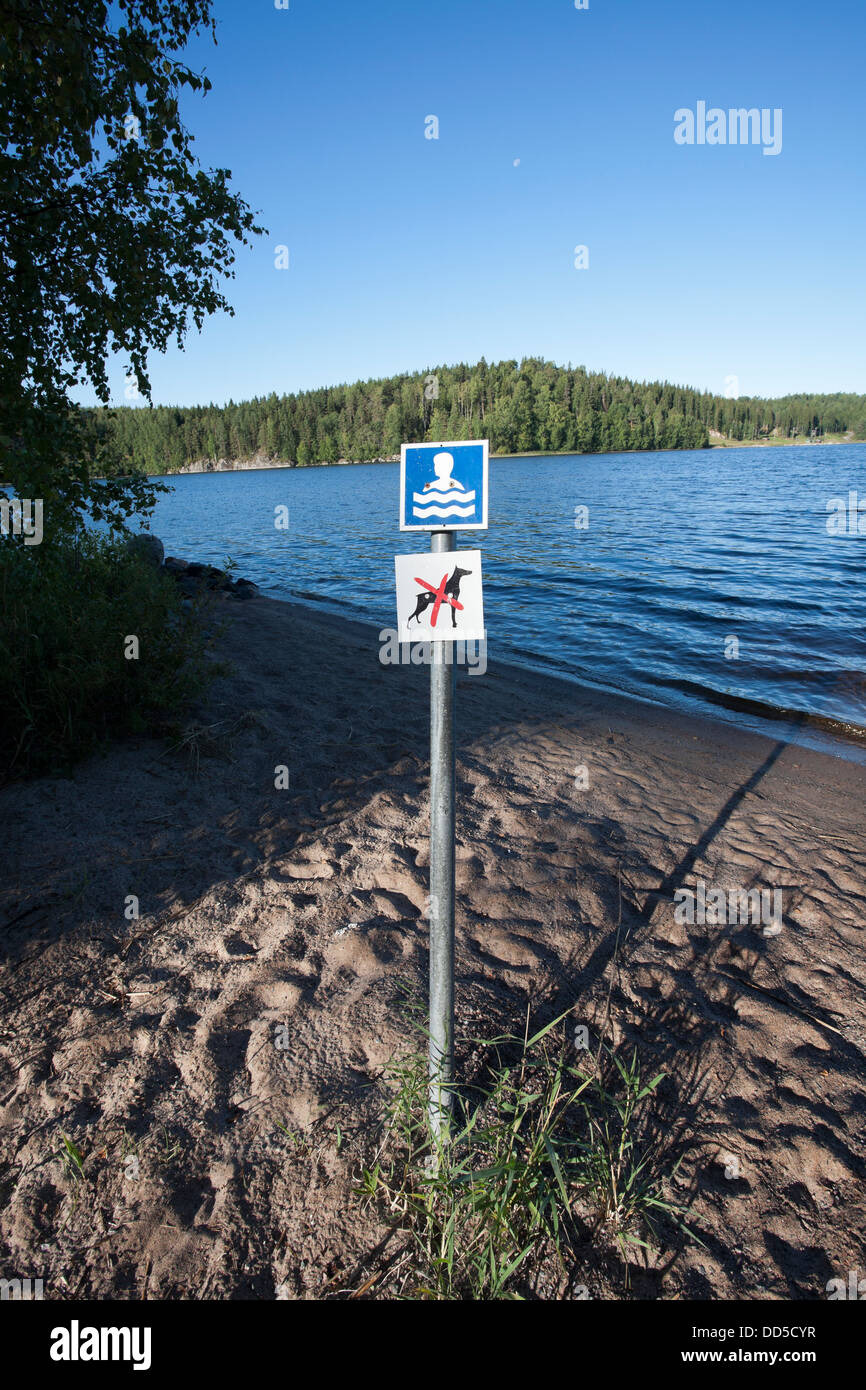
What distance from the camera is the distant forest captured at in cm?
11931

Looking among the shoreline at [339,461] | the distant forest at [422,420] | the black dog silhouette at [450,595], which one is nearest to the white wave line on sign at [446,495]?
the black dog silhouette at [450,595]

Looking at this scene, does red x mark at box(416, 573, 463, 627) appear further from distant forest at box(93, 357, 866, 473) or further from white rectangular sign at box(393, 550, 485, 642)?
distant forest at box(93, 357, 866, 473)

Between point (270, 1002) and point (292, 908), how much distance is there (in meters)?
0.78

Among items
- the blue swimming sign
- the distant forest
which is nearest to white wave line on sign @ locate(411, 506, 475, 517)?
the blue swimming sign

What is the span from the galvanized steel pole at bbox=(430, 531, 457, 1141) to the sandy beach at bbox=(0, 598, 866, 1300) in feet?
1.60

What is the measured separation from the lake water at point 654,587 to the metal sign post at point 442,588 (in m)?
8.32

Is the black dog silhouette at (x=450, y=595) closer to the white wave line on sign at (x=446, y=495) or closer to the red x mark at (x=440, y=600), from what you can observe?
the red x mark at (x=440, y=600)

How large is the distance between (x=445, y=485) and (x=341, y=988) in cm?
271

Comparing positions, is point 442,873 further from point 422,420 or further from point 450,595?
point 422,420

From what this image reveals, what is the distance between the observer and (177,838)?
188 inches

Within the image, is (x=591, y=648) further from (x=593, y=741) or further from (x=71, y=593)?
(x=71, y=593)

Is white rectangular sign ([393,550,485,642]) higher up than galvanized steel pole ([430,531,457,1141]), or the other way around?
white rectangular sign ([393,550,485,642])

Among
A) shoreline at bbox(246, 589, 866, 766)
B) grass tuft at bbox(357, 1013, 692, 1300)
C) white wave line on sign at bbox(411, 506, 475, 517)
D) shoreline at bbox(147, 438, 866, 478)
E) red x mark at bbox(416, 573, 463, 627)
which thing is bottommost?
grass tuft at bbox(357, 1013, 692, 1300)

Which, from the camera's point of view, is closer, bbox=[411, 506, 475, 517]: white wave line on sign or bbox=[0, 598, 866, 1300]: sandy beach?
bbox=[411, 506, 475, 517]: white wave line on sign
